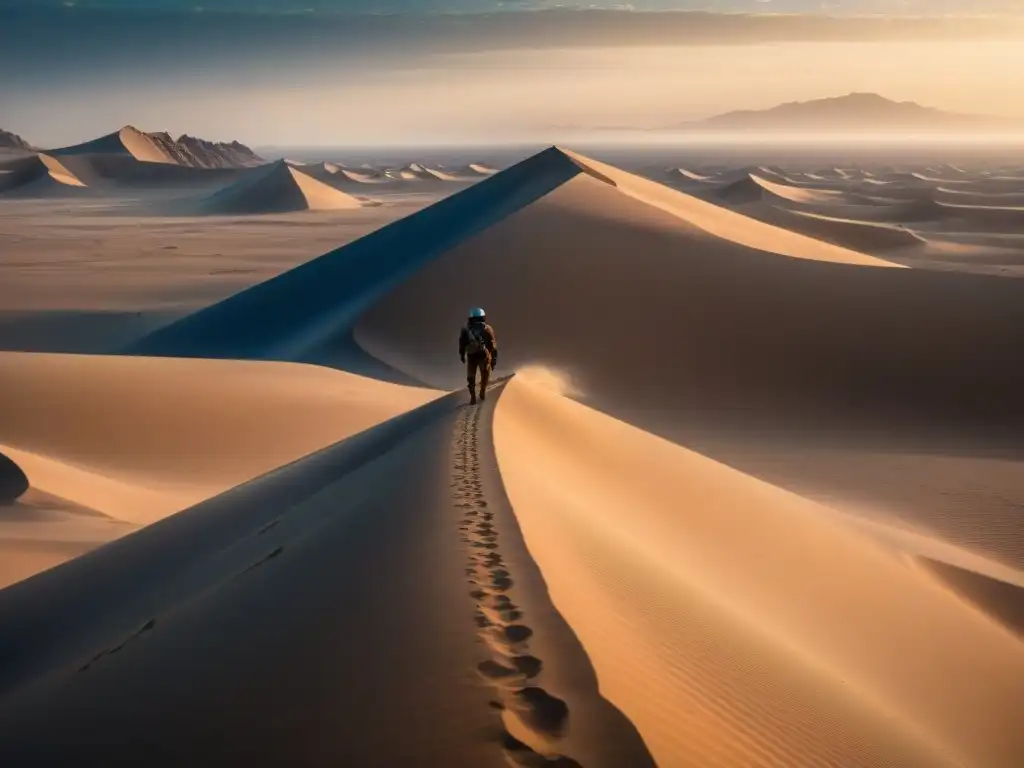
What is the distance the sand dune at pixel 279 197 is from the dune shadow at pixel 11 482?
79.4m

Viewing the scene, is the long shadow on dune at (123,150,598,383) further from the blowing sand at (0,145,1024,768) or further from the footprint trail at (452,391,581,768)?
the footprint trail at (452,391,581,768)

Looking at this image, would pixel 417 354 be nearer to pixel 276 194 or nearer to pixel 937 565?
pixel 937 565

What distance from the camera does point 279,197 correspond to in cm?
9231

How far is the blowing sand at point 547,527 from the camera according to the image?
411 centimetres

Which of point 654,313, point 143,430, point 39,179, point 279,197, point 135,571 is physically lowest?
point 143,430

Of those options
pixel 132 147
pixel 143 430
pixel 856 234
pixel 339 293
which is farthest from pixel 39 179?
pixel 143 430

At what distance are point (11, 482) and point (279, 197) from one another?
84.4 m

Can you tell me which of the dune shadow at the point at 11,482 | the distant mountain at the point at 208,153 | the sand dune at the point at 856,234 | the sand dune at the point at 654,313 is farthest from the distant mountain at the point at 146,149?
the dune shadow at the point at 11,482

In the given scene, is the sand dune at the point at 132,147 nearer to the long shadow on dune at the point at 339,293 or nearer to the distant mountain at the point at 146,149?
the distant mountain at the point at 146,149

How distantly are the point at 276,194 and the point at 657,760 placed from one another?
9424cm

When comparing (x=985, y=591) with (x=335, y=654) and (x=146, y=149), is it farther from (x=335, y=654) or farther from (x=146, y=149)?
(x=146, y=149)

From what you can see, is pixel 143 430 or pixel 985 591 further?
pixel 143 430

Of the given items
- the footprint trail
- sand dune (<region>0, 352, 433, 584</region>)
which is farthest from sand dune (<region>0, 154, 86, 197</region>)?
the footprint trail

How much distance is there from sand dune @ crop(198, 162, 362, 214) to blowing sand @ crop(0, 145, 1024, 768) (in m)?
64.3
